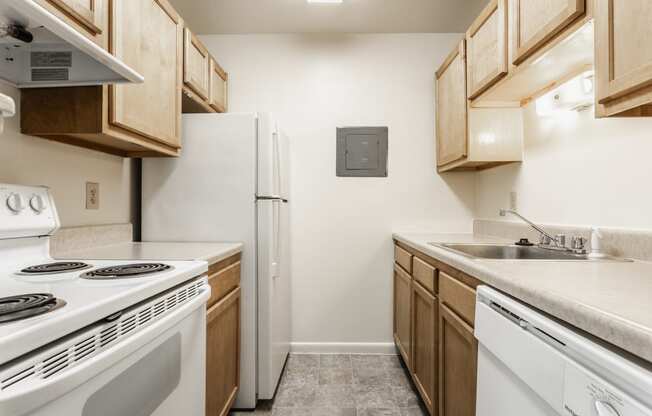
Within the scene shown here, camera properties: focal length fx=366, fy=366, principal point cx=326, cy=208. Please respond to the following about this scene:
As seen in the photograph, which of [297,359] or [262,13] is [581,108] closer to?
[262,13]

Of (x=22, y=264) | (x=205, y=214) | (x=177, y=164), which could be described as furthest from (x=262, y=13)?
(x=22, y=264)

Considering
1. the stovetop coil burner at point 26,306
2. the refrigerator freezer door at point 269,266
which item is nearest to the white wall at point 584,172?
the refrigerator freezer door at point 269,266

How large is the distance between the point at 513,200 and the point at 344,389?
153 centimetres

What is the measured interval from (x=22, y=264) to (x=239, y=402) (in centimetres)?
125

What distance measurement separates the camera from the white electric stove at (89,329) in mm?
564

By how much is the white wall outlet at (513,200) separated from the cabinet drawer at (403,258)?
70 centimetres

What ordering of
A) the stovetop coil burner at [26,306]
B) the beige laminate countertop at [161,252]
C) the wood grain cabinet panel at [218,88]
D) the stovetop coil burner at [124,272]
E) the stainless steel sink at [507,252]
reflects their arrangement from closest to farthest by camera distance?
the stovetop coil burner at [26,306] → the stovetop coil burner at [124,272] → the beige laminate countertop at [161,252] → the stainless steel sink at [507,252] → the wood grain cabinet panel at [218,88]

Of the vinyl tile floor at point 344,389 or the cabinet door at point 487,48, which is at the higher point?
the cabinet door at point 487,48

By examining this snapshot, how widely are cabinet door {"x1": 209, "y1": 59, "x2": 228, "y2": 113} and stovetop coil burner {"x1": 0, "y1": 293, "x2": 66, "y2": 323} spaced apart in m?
1.88

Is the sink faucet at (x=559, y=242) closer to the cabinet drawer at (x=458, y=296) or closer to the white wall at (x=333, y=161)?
the cabinet drawer at (x=458, y=296)

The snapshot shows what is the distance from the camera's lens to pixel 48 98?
133cm

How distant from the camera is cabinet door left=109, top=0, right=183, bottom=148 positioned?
1.38 metres

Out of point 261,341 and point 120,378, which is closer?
point 120,378

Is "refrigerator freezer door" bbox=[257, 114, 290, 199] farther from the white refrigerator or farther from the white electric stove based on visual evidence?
the white electric stove
